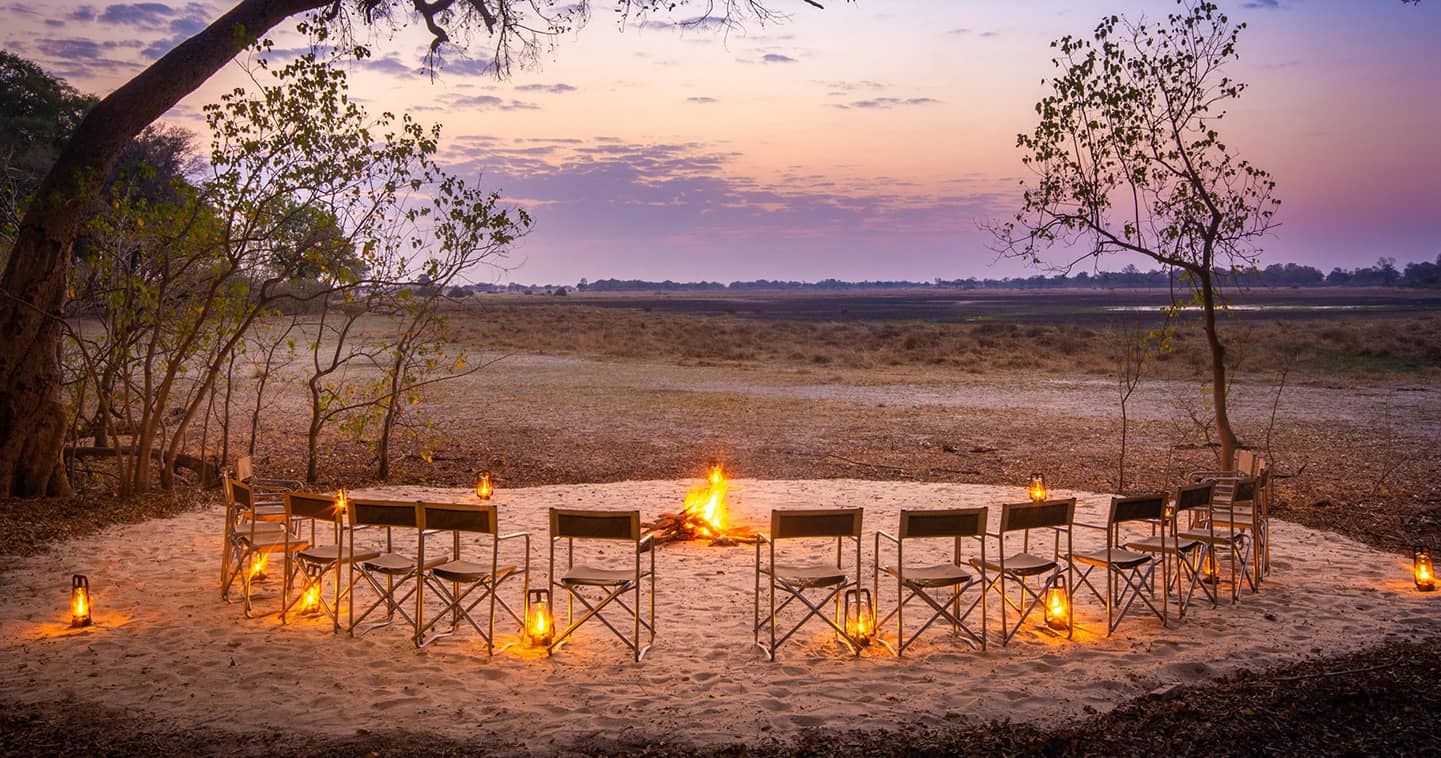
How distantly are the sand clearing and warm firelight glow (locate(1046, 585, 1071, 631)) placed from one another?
0.14m

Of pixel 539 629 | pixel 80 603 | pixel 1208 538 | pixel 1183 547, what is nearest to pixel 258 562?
pixel 80 603

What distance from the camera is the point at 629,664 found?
653 centimetres

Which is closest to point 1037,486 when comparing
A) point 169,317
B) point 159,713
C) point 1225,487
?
point 1225,487

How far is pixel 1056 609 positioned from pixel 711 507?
14.9 ft

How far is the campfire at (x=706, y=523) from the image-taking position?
10.4 metres

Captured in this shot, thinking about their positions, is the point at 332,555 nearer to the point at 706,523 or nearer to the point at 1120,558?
the point at 706,523

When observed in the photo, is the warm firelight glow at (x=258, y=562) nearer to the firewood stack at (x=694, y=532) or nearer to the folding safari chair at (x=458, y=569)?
the folding safari chair at (x=458, y=569)

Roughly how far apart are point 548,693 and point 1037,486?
6.77 metres

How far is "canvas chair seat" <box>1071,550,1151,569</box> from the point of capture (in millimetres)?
7078

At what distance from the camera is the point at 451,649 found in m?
6.77

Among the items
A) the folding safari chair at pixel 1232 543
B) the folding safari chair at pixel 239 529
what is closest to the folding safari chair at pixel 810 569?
the folding safari chair at pixel 1232 543

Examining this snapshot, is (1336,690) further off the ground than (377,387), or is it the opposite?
(377,387)

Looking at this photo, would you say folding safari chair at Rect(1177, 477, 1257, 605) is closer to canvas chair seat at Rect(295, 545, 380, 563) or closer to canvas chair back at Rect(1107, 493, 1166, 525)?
canvas chair back at Rect(1107, 493, 1166, 525)

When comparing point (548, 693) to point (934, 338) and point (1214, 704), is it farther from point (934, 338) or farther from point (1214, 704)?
point (934, 338)
